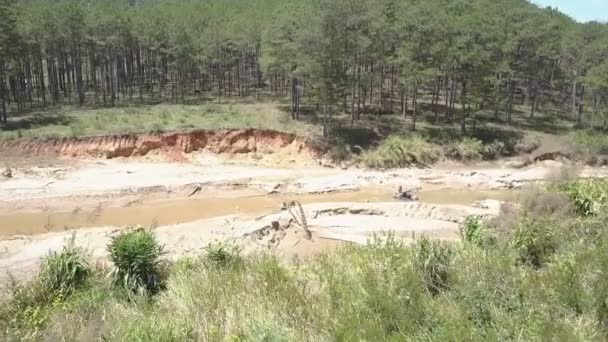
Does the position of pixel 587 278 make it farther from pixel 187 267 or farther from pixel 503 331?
pixel 187 267

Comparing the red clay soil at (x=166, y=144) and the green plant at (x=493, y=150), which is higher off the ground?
the red clay soil at (x=166, y=144)

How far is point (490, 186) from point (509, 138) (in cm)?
1043

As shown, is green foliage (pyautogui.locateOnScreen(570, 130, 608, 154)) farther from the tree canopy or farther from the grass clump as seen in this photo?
the tree canopy

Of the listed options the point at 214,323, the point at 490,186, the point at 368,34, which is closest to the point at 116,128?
the point at 368,34

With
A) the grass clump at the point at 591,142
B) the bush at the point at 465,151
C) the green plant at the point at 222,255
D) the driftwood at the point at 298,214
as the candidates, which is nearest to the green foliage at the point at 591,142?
the grass clump at the point at 591,142

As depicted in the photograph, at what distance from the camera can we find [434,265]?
982 centimetres

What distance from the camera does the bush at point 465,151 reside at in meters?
40.6

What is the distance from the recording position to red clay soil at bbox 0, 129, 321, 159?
119 ft

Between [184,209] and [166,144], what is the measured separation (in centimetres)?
1035

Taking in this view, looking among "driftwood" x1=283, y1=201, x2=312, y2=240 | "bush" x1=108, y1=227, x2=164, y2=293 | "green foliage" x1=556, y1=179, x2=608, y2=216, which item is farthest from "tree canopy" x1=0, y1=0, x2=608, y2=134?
"bush" x1=108, y1=227, x2=164, y2=293

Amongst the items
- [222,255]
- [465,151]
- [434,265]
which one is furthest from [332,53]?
[434,265]

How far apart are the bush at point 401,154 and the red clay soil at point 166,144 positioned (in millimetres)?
4281

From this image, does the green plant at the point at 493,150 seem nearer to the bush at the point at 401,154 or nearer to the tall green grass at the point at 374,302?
the bush at the point at 401,154

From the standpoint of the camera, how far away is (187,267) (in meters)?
13.0
